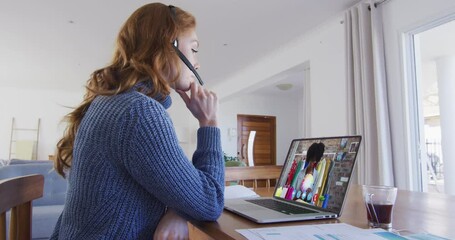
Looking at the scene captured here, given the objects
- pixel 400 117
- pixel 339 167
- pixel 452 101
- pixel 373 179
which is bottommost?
pixel 373 179

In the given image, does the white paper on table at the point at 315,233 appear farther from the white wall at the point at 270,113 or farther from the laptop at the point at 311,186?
the white wall at the point at 270,113

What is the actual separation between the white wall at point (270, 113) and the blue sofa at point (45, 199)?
4920mm

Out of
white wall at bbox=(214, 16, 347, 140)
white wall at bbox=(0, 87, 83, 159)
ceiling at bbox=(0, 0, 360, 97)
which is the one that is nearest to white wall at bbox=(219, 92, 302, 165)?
ceiling at bbox=(0, 0, 360, 97)

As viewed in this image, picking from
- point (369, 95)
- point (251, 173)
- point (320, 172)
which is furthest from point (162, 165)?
point (369, 95)

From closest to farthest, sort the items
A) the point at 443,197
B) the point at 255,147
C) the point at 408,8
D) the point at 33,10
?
the point at 443,197 < the point at 408,8 < the point at 33,10 < the point at 255,147

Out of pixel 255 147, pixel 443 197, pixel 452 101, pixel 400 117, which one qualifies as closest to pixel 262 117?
pixel 255 147

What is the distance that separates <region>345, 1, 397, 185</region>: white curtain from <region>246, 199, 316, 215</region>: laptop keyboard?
2.17m

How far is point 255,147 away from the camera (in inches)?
313

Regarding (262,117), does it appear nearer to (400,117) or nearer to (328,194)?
(400,117)

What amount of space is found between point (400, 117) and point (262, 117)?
17.3ft

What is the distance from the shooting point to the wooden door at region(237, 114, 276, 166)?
25.7 feet

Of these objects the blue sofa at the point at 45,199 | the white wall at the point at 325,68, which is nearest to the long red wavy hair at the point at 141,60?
the blue sofa at the point at 45,199

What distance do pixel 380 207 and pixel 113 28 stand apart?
375 centimetres

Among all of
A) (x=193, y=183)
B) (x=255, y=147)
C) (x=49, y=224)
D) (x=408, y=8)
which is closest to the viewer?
(x=193, y=183)
